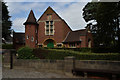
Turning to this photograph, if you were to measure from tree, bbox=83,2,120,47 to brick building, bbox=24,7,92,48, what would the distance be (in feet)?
8.60

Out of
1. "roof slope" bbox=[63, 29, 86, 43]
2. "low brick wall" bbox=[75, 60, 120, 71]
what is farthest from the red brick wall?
"low brick wall" bbox=[75, 60, 120, 71]

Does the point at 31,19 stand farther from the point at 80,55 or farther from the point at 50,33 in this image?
the point at 80,55

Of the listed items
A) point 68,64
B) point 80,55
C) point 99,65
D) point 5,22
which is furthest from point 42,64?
point 5,22

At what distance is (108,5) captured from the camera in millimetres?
10672

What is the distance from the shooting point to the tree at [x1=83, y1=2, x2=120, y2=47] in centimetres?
1122

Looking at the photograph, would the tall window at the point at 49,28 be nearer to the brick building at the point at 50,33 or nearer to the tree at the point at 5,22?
the brick building at the point at 50,33

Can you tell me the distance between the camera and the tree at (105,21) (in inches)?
442

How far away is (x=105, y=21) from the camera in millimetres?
14234

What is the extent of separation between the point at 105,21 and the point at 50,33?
1397cm

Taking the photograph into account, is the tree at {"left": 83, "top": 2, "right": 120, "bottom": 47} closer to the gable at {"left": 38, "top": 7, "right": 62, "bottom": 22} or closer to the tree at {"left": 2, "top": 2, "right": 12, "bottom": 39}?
the gable at {"left": 38, "top": 7, "right": 62, "bottom": 22}

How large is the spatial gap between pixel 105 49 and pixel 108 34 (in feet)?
17.8

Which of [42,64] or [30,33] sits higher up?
[30,33]

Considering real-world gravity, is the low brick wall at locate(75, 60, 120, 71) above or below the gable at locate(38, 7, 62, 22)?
below

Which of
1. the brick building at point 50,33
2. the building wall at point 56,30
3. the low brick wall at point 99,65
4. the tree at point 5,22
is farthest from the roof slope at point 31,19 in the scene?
the low brick wall at point 99,65
